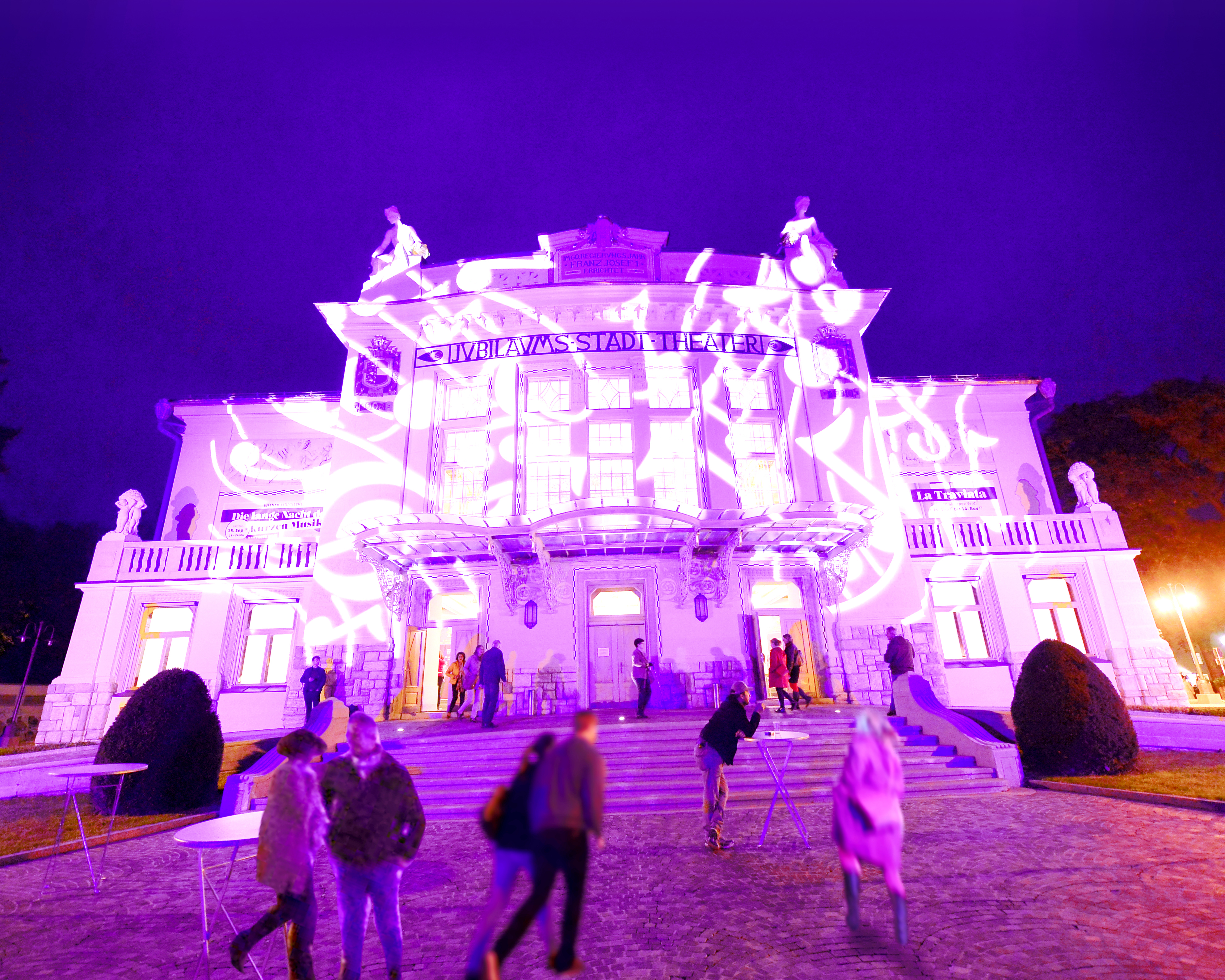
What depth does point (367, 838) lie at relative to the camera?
353cm

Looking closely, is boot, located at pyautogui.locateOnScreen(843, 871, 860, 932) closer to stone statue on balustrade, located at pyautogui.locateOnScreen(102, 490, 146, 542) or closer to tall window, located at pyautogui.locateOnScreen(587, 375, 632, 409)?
tall window, located at pyautogui.locateOnScreen(587, 375, 632, 409)

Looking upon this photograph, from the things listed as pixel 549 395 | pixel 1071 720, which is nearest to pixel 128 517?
pixel 549 395

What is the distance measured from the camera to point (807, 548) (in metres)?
17.1

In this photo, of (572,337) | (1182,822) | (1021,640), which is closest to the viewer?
(1182,822)

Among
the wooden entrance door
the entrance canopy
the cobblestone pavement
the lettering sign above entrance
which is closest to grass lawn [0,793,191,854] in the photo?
the cobblestone pavement

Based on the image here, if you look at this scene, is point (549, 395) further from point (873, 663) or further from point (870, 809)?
point (870, 809)

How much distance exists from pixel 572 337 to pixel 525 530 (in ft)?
24.6

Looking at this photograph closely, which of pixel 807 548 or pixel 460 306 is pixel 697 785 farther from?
pixel 460 306

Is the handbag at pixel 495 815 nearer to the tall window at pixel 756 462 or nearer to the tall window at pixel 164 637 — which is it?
the tall window at pixel 756 462

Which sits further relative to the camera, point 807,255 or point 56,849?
point 807,255

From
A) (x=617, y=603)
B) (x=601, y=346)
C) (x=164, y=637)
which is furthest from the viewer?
(x=601, y=346)

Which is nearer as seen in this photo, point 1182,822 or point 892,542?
point 1182,822

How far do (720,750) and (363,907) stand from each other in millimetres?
4258

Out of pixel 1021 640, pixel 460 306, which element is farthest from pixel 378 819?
pixel 1021 640
